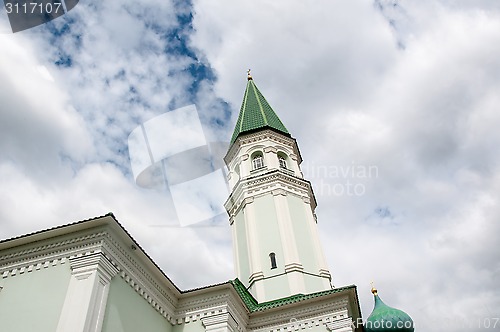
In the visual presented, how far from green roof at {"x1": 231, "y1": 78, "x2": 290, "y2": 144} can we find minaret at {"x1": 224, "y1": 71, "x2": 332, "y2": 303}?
0.06m

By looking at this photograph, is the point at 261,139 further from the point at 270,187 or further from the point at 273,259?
the point at 273,259

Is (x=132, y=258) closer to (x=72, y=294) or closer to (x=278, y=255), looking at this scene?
(x=72, y=294)

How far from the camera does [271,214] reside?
19.4 metres

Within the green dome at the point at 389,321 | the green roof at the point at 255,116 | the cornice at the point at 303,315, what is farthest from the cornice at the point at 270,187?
the green dome at the point at 389,321

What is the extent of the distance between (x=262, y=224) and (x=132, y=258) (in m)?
8.19

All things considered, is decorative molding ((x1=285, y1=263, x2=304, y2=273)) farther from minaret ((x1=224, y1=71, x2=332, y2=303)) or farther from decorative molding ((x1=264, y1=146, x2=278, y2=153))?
decorative molding ((x1=264, y1=146, x2=278, y2=153))

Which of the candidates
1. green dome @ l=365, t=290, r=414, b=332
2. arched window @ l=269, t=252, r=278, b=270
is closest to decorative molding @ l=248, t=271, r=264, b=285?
arched window @ l=269, t=252, r=278, b=270

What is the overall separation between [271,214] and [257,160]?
3.97 meters

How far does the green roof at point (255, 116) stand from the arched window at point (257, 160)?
5.02ft

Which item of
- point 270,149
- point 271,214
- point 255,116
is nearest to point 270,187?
point 271,214

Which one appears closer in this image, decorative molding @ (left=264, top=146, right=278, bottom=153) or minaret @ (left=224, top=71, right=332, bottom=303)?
minaret @ (left=224, top=71, right=332, bottom=303)

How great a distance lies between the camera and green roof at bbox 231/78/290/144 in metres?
23.6

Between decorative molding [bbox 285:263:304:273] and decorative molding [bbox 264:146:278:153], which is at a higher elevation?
decorative molding [bbox 264:146:278:153]

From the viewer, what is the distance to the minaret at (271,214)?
1770 centimetres
